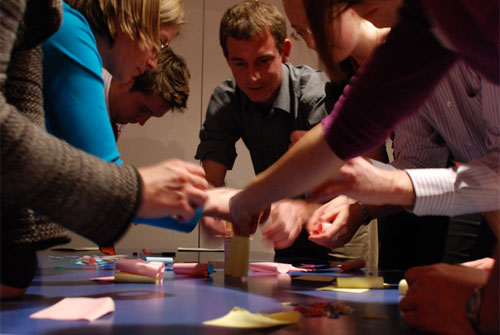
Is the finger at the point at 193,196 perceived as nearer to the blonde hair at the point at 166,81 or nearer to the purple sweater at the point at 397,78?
the purple sweater at the point at 397,78

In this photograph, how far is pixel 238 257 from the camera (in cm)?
109

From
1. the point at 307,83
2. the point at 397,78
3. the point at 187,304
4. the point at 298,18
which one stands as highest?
the point at 298,18

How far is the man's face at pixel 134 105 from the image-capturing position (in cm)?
257

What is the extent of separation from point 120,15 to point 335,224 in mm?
735

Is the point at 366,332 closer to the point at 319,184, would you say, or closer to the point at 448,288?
the point at 448,288

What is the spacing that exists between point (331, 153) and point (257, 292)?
0.28m

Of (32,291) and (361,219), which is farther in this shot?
(361,219)

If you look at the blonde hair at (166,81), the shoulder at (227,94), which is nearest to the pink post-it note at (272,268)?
the shoulder at (227,94)

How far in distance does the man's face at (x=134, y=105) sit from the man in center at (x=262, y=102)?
18.8 inches

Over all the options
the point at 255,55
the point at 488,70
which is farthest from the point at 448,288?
the point at 255,55

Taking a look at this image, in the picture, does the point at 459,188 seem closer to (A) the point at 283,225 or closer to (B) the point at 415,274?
(B) the point at 415,274

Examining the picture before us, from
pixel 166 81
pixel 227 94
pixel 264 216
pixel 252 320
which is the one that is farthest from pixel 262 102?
pixel 252 320

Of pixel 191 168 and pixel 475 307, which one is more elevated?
pixel 191 168

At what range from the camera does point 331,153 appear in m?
0.85
